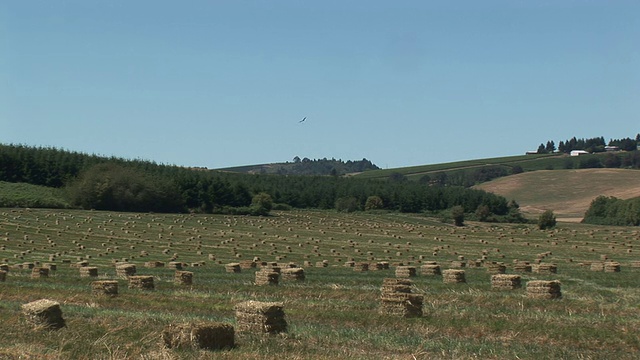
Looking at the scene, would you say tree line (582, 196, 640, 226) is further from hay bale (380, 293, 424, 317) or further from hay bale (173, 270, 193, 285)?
hay bale (380, 293, 424, 317)

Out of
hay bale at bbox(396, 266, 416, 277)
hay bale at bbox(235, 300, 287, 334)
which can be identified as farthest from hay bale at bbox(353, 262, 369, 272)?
hay bale at bbox(235, 300, 287, 334)

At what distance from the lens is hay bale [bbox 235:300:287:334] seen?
57.9ft

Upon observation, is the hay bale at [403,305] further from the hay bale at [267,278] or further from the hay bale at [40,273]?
the hay bale at [40,273]

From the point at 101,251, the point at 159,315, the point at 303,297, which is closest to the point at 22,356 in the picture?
the point at 159,315

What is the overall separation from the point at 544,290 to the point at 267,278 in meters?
9.72

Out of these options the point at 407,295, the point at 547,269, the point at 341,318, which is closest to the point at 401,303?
the point at 407,295

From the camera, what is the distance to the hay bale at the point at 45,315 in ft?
57.0

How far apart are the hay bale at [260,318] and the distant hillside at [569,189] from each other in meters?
139

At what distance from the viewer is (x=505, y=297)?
2464cm

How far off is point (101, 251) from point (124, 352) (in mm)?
45977

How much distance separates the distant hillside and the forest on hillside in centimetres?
1496

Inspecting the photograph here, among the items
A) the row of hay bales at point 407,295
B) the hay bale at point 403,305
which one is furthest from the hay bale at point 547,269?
the hay bale at point 403,305

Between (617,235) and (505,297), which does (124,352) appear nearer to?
(505,297)

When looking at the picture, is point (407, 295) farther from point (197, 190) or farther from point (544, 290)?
point (197, 190)
